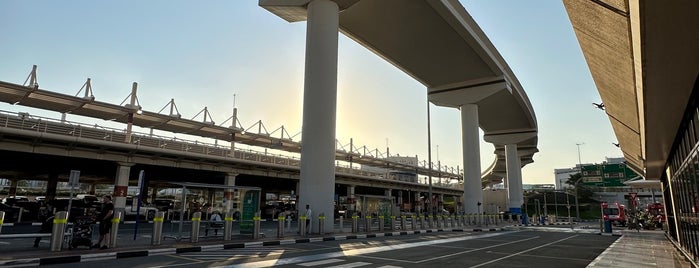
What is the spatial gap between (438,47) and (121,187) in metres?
26.9

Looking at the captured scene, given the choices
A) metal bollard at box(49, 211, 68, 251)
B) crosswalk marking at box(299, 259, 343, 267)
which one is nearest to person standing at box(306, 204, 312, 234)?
crosswalk marking at box(299, 259, 343, 267)

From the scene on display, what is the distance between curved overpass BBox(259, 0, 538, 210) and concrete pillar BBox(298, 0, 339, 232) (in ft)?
5.70

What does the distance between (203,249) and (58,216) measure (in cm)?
433

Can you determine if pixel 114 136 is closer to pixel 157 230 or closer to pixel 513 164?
pixel 157 230

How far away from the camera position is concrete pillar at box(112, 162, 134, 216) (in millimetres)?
29141

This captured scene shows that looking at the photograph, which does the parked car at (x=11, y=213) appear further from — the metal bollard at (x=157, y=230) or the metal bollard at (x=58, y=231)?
the metal bollard at (x=157, y=230)

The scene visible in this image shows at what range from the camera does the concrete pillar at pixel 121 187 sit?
29141 millimetres

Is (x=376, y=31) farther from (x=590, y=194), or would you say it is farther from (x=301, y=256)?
(x=590, y=194)

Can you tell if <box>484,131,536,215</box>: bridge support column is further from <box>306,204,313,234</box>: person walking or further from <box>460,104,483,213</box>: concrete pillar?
<box>306,204,313,234</box>: person walking

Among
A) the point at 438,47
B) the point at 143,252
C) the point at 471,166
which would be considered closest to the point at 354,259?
the point at 143,252

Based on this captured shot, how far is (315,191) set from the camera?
20.2 meters

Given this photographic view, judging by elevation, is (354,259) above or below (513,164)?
below

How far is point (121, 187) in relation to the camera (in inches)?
1174

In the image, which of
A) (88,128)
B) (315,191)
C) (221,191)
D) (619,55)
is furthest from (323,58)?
(88,128)
